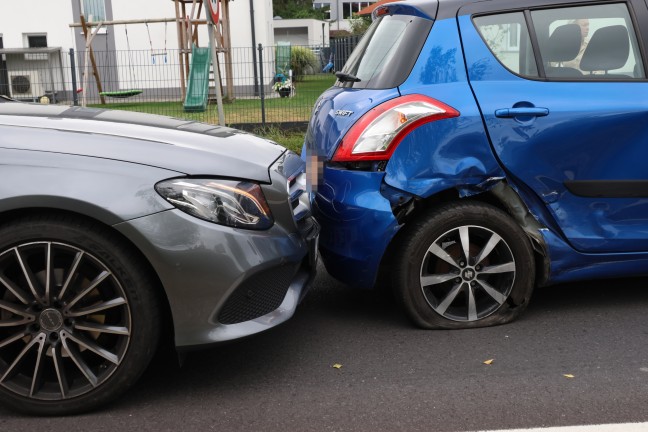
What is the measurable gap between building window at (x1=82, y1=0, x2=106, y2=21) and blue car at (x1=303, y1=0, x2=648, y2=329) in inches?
838

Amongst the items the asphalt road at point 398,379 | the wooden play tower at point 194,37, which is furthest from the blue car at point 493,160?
the wooden play tower at point 194,37

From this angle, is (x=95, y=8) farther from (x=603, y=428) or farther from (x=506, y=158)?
(x=603, y=428)

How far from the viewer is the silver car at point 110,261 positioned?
2898 mm

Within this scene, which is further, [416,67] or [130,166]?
[416,67]

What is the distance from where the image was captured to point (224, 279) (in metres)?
2.95

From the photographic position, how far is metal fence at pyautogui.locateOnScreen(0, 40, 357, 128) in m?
15.9

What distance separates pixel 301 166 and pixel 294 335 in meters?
0.85

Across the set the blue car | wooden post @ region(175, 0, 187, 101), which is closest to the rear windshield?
the blue car

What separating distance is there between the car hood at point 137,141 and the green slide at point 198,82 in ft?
44.5

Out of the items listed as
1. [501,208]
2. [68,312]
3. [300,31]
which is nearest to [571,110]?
→ [501,208]

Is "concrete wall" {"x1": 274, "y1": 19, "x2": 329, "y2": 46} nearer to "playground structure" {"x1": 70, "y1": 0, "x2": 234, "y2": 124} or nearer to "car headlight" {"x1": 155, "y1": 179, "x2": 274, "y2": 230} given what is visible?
"playground structure" {"x1": 70, "y1": 0, "x2": 234, "y2": 124}

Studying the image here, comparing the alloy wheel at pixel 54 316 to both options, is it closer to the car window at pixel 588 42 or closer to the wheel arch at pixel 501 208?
the wheel arch at pixel 501 208

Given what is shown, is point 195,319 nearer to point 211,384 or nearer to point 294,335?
point 211,384

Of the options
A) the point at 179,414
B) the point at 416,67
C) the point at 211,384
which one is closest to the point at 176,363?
the point at 211,384
